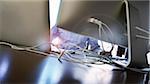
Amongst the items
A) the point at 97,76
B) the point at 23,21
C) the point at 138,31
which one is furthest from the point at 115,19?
the point at 23,21

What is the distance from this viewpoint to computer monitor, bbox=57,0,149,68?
111 cm

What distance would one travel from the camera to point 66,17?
112 centimetres

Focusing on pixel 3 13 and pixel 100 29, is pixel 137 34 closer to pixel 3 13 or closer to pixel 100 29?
pixel 100 29

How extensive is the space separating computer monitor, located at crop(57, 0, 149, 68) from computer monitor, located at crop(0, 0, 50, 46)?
0.24 m

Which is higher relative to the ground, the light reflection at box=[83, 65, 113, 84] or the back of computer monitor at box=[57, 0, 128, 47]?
the back of computer monitor at box=[57, 0, 128, 47]

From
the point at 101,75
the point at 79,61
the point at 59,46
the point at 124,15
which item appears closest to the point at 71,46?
the point at 59,46

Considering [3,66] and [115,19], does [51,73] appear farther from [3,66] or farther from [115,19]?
[115,19]

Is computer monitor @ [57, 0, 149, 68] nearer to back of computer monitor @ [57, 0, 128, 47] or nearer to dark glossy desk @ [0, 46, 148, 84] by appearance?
back of computer monitor @ [57, 0, 128, 47]

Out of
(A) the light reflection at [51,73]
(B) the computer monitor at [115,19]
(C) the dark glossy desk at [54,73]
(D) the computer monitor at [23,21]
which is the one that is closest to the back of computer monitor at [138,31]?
(B) the computer monitor at [115,19]

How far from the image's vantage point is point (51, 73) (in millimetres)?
852

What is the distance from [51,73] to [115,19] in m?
0.48

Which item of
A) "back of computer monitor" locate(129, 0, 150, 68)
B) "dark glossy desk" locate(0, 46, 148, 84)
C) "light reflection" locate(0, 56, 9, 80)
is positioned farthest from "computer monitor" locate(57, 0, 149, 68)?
"light reflection" locate(0, 56, 9, 80)

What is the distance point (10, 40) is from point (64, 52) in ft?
1.13

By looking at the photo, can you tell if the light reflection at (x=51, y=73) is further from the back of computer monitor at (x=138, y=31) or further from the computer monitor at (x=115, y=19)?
the back of computer monitor at (x=138, y=31)
